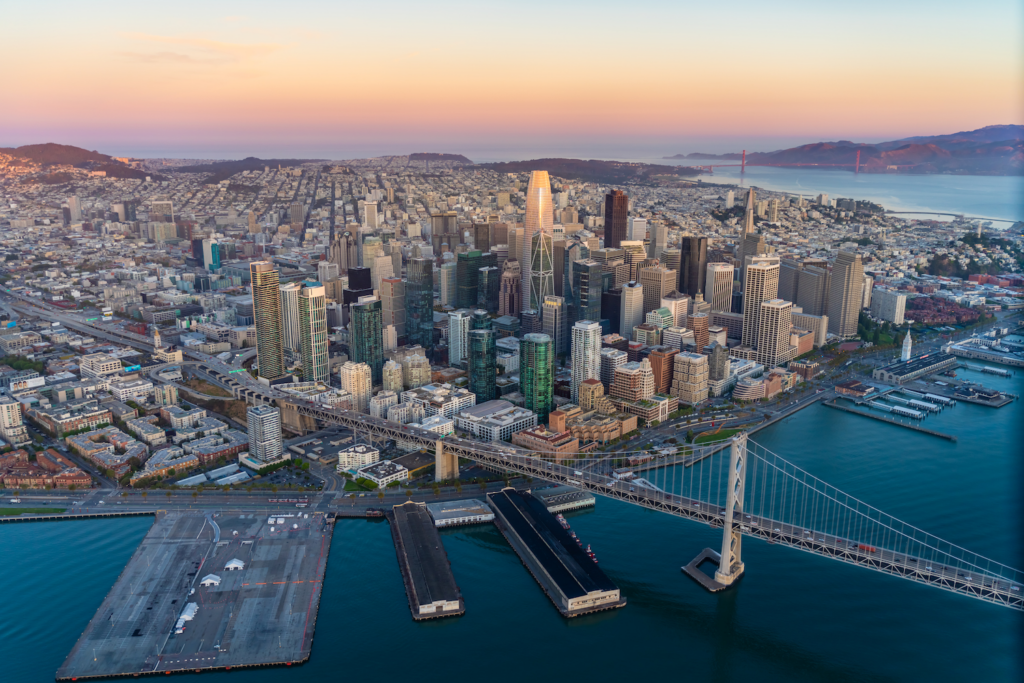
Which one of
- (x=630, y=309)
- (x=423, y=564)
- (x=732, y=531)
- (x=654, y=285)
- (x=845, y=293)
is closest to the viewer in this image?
(x=732, y=531)

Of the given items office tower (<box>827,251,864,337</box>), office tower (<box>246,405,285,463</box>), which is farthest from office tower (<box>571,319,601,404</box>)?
office tower (<box>827,251,864,337</box>)

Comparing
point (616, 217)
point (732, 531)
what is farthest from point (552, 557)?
point (616, 217)

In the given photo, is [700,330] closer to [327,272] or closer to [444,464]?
[444,464]

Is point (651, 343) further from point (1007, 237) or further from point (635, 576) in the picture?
point (1007, 237)

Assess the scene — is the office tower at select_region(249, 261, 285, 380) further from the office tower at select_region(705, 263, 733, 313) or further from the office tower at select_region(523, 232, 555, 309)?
the office tower at select_region(705, 263, 733, 313)

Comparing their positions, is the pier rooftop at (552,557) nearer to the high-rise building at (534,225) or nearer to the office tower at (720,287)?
the high-rise building at (534,225)
